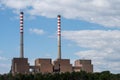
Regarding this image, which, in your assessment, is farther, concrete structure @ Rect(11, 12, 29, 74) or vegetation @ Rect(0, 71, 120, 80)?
concrete structure @ Rect(11, 12, 29, 74)

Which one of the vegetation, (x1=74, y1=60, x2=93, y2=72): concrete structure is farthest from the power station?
the vegetation

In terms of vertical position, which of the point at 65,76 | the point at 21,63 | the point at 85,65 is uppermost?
the point at 21,63

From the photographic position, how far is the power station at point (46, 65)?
5906cm

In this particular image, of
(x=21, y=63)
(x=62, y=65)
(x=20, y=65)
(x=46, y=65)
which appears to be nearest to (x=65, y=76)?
(x=62, y=65)

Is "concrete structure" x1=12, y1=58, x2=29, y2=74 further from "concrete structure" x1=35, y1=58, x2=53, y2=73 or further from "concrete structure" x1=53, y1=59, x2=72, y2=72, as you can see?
"concrete structure" x1=53, y1=59, x2=72, y2=72

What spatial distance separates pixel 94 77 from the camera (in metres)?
60.0

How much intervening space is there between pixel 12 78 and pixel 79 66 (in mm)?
11353

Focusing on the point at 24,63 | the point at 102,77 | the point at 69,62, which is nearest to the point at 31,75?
the point at 24,63

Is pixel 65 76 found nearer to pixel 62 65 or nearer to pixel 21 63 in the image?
pixel 62 65

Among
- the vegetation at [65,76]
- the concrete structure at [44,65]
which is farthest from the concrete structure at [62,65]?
the vegetation at [65,76]

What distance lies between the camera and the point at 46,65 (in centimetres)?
6097

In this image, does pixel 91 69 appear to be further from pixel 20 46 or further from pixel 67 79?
pixel 20 46

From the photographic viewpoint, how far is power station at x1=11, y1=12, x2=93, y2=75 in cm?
5906

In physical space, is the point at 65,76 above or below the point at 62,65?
below
